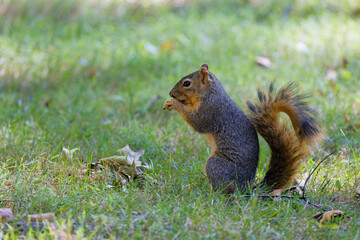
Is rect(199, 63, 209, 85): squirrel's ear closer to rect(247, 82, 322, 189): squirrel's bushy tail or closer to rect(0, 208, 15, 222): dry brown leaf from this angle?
rect(247, 82, 322, 189): squirrel's bushy tail

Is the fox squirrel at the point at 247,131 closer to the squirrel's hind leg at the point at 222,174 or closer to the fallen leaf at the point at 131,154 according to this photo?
the squirrel's hind leg at the point at 222,174

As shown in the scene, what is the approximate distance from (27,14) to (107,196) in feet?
14.0

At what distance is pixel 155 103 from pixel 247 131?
1.45m

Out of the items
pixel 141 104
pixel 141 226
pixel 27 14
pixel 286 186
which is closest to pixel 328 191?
pixel 286 186

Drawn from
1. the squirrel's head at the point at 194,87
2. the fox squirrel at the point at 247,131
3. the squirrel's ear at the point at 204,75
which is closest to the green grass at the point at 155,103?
the fox squirrel at the point at 247,131

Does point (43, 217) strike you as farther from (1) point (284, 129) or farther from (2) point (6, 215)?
(1) point (284, 129)

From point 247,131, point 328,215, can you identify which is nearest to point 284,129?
point 247,131

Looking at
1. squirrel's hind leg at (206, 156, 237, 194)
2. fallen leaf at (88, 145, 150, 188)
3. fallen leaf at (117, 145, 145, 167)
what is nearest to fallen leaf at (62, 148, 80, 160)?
fallen leaf at (88, 145, 150, 188)

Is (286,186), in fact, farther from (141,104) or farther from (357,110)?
(141,104)

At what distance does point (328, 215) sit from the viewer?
237cm

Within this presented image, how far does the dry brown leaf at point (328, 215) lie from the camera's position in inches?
92.9

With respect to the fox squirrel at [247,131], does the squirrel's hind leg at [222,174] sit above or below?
below

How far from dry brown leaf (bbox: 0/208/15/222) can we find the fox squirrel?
3.55 feet

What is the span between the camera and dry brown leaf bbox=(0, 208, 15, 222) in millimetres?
2178
